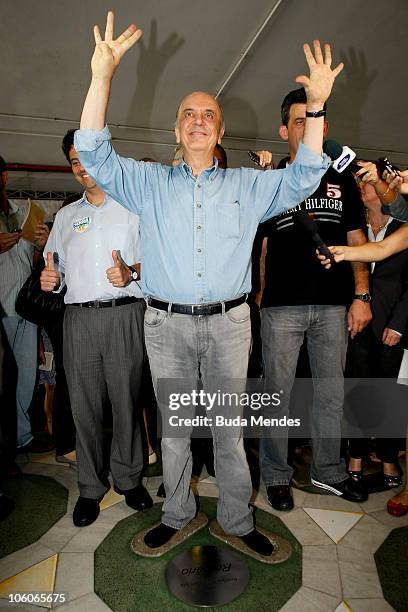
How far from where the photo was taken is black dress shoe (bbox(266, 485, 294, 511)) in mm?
2246

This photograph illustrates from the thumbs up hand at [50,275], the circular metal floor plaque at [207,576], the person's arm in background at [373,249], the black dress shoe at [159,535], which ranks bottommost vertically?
the circular metal floor plaque at [207,576]

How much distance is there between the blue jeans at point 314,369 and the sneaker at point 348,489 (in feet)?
0.09

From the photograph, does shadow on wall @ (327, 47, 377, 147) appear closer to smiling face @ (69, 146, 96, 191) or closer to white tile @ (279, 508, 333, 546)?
smiling face @ (69, 146, 96, 191)

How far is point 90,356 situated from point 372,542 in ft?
5.29

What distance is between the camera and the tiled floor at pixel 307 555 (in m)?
1.68

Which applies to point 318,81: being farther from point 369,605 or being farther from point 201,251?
point 369,605

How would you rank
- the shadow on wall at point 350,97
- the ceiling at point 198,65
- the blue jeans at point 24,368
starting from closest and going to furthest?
the blue jeans at point 24,368 < the ceiling at point 198,65 < the shadow on wall at point 350,97

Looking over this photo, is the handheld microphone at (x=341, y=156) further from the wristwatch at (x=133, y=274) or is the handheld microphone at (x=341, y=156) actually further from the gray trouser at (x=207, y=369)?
the wristwatch at (x=133, y=274)

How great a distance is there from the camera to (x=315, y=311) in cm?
230

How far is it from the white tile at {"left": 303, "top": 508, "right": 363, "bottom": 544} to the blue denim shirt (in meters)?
1.25

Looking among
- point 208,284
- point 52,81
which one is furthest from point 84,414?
point 52,81

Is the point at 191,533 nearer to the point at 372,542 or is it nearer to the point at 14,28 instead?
the point at 372,542

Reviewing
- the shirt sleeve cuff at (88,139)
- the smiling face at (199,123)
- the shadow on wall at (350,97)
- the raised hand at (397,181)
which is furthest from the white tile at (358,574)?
the shadow on wall at (350,97)

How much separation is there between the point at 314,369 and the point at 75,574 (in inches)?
59.8
